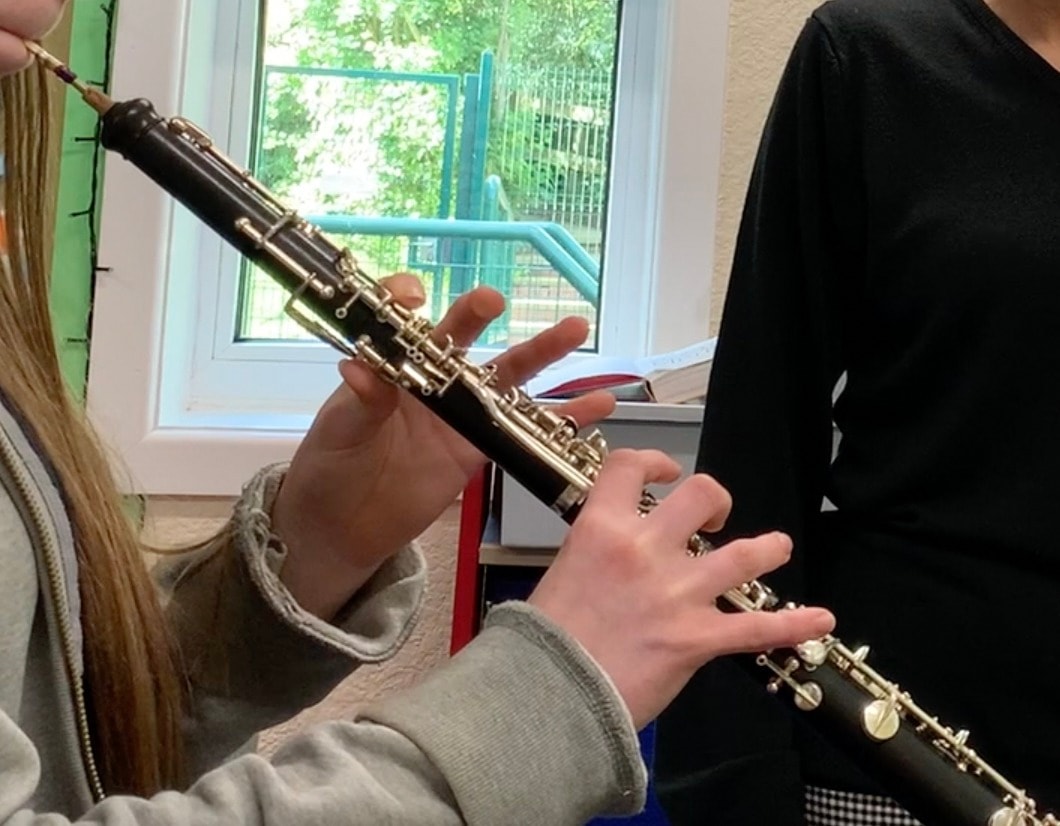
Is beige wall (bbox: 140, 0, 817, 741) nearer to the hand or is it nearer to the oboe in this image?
the oboe

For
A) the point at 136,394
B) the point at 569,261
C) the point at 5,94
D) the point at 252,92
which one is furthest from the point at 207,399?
the point at 5,94

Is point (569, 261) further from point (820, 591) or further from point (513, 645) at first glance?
point (513, 645)

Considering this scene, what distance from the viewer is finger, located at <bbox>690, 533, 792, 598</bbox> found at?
1.69 feet

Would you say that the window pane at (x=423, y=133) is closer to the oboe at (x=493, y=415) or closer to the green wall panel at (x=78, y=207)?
the green wall panel at (x=78, y=207)

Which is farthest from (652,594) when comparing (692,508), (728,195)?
(728,195)

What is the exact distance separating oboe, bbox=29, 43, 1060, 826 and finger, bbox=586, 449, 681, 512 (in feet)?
0.07

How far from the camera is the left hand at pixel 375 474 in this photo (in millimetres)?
702

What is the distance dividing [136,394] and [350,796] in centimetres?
112

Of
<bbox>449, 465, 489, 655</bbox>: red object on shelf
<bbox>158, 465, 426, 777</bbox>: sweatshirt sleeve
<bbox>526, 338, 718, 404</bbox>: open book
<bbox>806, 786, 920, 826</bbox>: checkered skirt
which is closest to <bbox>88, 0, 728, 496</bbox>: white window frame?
<bbox>526, 338, 718, 404</bbox>: open book

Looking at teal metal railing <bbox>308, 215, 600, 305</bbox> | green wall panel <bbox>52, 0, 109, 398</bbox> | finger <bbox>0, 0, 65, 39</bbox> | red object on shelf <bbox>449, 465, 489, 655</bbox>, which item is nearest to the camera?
finger <bbox>0, 0, 65, 39</bbox>

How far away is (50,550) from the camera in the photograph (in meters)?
0.55

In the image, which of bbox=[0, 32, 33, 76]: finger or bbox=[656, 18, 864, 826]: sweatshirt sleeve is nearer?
bbox=[0, 32, 33, 76]: finger

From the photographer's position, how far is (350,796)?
1.43 ft

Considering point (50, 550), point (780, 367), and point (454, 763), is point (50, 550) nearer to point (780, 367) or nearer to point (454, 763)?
point (454, 763)
